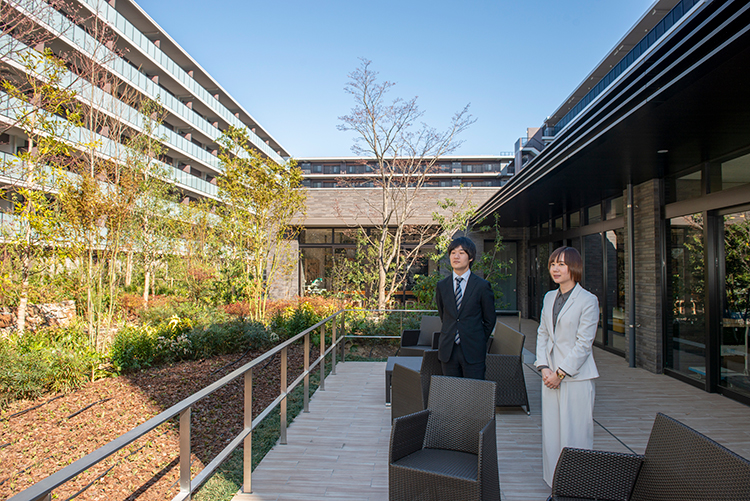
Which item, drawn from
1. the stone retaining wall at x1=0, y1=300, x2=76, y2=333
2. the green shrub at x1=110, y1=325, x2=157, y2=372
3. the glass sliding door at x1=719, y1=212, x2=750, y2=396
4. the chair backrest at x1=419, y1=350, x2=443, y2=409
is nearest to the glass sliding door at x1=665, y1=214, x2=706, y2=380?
the glass sliding door at x1=719, y1=212, x2=750, y2=396

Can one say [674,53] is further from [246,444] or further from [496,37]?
[496,37]

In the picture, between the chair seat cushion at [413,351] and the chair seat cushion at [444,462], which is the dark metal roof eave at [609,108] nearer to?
the chair seat cushion at [444,462]

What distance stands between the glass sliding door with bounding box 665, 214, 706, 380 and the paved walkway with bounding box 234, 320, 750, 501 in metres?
0.32

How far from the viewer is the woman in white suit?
101 inches

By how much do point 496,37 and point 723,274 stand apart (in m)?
6.91

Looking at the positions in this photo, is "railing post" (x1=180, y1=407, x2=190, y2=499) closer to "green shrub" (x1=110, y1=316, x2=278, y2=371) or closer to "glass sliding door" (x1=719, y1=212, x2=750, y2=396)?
"green shrub" (x1=110, y1=316, x2=278, y2=371)

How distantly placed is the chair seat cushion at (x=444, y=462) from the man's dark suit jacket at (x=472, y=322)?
85 centimetres

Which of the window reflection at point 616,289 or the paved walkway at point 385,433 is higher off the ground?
the window reflection at point 616,289

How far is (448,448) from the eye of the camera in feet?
8.12

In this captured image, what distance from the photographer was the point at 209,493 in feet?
9.70

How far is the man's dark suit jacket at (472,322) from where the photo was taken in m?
3.13

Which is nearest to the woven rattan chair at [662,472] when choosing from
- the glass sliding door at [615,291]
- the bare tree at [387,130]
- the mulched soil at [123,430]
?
the mulched soil at [123,430]

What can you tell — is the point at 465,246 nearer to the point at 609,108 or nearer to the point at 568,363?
the point at 568,363

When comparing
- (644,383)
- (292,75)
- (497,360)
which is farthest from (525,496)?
(292,75)
